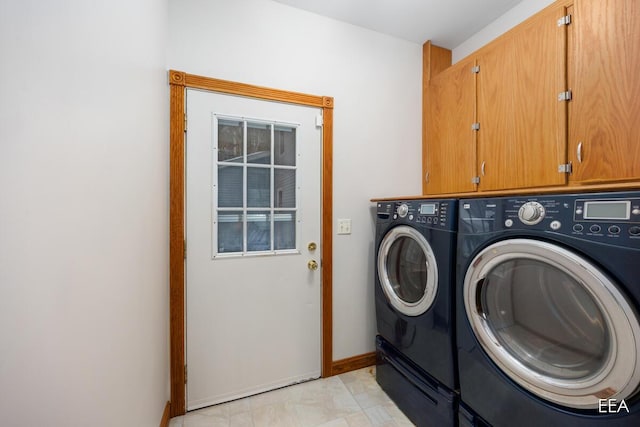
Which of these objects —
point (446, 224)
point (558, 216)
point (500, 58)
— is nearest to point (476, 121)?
point (500, 58)

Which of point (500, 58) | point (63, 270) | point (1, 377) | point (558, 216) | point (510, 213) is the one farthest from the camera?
point (500, 58)

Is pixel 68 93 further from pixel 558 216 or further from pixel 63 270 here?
pixel 558 216

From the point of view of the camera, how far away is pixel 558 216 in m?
0.84

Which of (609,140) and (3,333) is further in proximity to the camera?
(609,140)

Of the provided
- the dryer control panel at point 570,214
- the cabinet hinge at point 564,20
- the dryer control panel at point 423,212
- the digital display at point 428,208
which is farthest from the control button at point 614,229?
the cabinet hinge at point 564,20

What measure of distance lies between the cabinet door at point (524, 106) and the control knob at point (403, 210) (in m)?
0.66

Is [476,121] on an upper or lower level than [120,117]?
upper

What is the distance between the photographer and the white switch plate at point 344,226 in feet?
6.21

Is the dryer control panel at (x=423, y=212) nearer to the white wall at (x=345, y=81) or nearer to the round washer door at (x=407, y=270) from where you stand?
the round washer door at (x=407, y=270)

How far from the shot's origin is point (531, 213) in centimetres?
90

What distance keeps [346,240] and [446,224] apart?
0.82 metres

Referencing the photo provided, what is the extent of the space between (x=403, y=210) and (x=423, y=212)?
0.16 m

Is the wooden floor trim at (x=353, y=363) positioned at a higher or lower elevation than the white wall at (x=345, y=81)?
lower

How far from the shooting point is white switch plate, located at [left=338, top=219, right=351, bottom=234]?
6.21 feet
